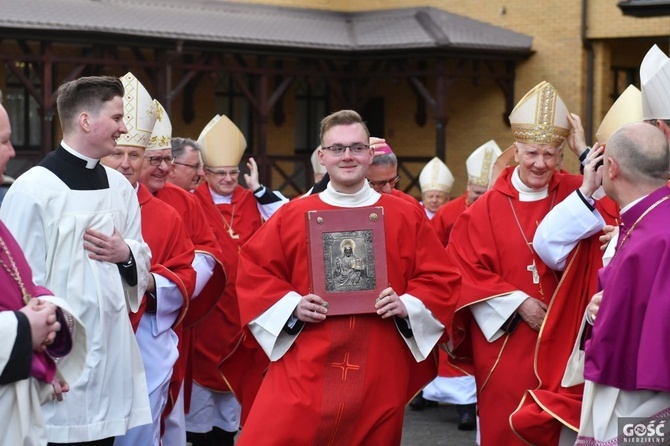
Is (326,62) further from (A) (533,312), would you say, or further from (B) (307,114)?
(A) (533,312)

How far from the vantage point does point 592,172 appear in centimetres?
671

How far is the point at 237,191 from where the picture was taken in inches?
402

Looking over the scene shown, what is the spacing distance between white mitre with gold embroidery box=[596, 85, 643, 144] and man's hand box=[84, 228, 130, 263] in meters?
2.89

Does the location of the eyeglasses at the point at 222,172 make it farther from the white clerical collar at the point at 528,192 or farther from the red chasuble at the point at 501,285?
the white clerical collar at the point at 528,192

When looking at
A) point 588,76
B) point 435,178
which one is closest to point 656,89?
point 435,178

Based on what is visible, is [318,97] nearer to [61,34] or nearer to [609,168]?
[61,34]

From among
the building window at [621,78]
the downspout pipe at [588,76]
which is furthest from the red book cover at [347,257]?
the building window at [621,78]

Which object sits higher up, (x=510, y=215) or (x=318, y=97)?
(x=318, y=97)

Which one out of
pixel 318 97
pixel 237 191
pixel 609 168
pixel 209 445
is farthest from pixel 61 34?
pixel 609 168

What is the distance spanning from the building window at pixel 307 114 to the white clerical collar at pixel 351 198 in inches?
738

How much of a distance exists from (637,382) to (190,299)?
3.28 meters

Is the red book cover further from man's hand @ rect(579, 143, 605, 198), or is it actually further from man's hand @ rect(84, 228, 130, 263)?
man's hand @ rect(579, 143, 605, 198)

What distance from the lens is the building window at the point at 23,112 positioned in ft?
69.5

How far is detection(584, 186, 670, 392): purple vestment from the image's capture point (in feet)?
15.8
